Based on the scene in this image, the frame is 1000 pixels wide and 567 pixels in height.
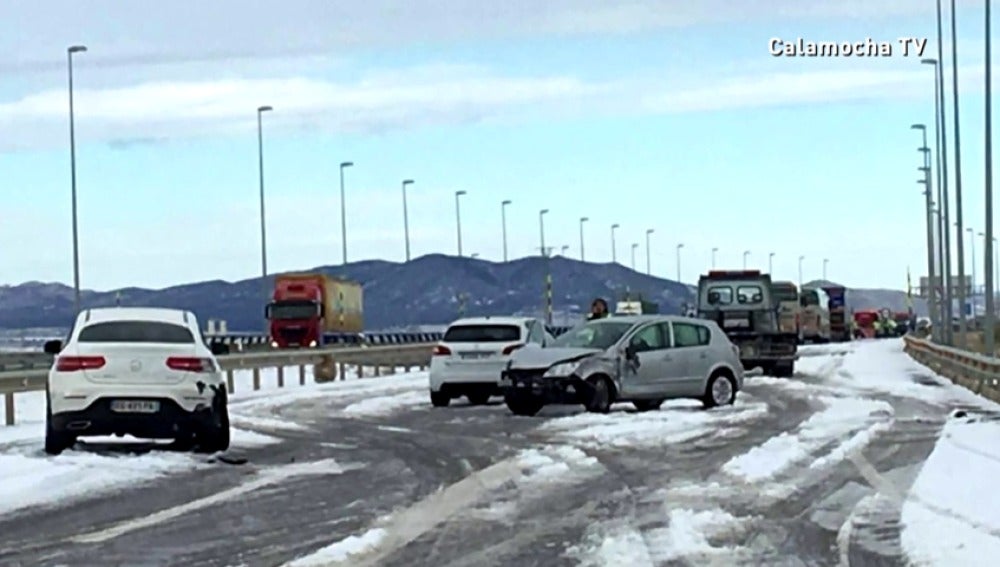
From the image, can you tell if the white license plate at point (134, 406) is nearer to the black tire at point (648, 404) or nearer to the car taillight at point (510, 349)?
the black tire at point (648, 404)

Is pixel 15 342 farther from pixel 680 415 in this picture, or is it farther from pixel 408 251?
pixel 680 415

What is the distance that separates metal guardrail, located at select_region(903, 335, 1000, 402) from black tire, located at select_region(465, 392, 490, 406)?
27.8 feet

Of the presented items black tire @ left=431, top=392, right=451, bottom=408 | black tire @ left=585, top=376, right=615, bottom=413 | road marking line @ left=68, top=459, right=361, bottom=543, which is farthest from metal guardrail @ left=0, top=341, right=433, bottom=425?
road marking line @ left=68, top=459, right=361, bottom=543

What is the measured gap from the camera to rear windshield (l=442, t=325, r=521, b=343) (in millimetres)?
32750

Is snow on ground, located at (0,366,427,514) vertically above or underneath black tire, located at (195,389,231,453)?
underneath

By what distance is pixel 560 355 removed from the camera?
2906 centimetres

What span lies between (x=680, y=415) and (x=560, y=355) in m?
2.12

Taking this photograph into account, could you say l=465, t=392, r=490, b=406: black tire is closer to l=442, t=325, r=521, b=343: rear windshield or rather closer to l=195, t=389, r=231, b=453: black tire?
l=442, t=325, r=521, b=343: rear windshield

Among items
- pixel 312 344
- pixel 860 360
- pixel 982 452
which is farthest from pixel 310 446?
pixel 312 344

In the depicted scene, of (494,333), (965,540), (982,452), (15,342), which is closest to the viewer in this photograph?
(965,540)

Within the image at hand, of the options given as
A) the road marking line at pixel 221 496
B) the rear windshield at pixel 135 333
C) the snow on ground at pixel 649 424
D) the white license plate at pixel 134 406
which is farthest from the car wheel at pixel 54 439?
the snow on ground at pixel 649 424

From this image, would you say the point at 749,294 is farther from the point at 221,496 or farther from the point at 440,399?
the point at 221,496

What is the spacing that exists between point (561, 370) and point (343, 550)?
53.1 ft

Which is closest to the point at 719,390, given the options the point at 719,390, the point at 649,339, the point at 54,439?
the point at 719,390
